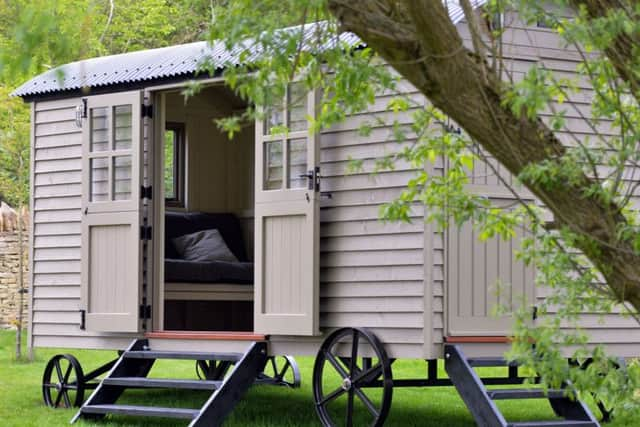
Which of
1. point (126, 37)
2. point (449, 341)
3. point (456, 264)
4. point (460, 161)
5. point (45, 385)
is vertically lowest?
point (45, 385)

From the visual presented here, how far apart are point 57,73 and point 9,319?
14124 mm

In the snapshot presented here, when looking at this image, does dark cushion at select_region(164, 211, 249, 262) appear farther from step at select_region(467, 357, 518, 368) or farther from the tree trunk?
the tree trunk

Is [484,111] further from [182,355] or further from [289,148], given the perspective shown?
[182,355]

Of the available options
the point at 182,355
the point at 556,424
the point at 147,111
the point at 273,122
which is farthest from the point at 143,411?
the point at 556,424

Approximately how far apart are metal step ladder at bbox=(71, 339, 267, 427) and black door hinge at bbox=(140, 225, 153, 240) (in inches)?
30.8

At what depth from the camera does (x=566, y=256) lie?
4.48 m

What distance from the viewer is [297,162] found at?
314 inches

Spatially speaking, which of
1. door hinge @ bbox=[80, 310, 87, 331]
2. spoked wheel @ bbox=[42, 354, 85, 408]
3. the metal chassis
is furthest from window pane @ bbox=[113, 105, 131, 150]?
the metal chassis

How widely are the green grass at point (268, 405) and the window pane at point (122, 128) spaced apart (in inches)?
82.2

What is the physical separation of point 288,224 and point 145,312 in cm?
157

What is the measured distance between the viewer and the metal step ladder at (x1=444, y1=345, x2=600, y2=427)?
23.0 feet

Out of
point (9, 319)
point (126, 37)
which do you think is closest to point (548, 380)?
point (9, 319)

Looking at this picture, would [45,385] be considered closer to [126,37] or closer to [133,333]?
[133,333]

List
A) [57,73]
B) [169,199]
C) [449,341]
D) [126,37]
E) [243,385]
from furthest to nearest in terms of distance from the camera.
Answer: [126,37] → [169,199] → [243,385] → [449,341] → [57,73]
